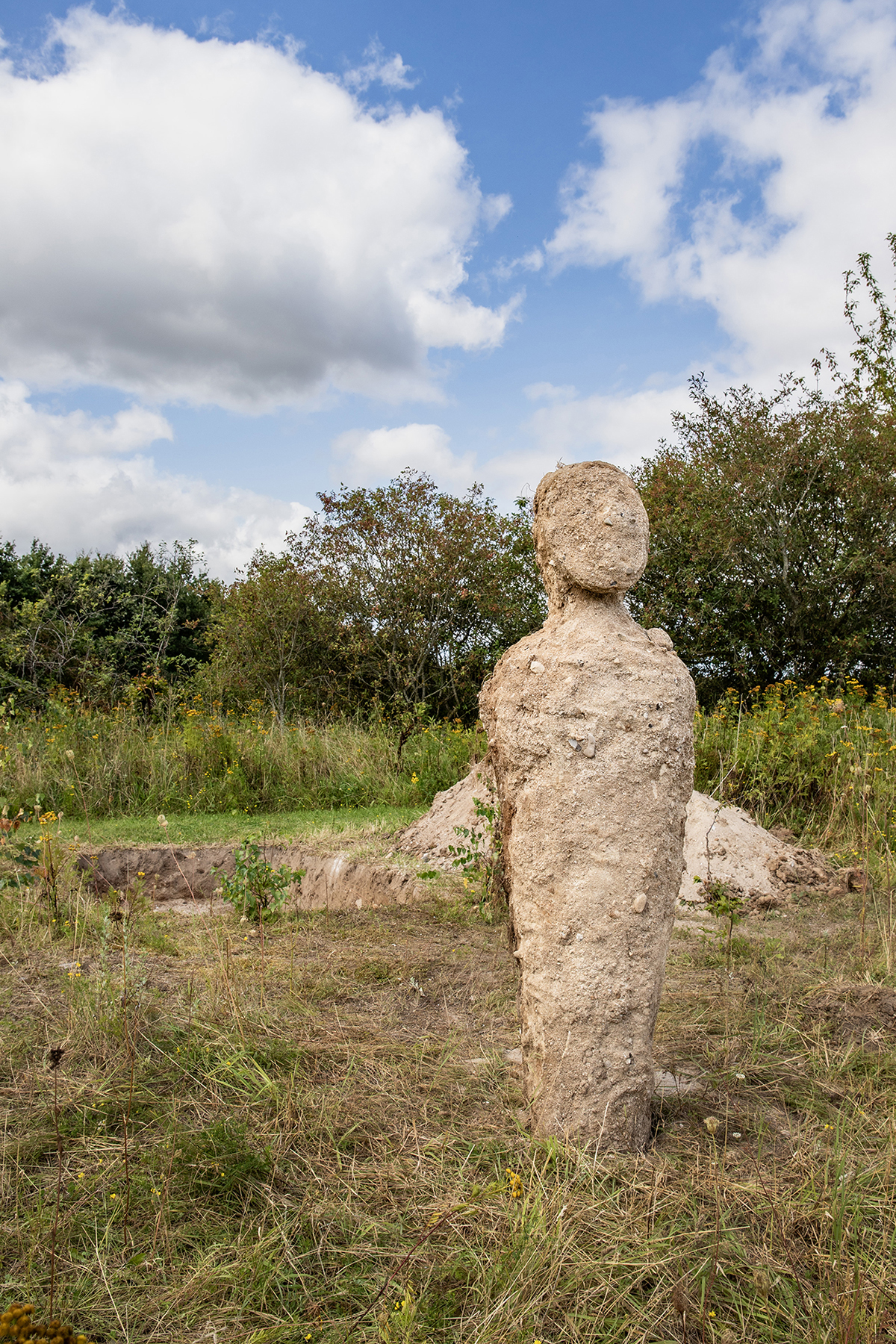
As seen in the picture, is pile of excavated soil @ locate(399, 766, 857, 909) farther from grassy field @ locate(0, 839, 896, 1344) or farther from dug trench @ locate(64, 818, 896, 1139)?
grassy field @ locate(0, 839, 896, 1344)

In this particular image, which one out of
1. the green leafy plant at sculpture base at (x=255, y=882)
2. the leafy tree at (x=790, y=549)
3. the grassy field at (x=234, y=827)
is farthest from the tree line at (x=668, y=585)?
the green leafy plant at sculpture base at (x=255, y=882)

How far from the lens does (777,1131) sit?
2832 mm

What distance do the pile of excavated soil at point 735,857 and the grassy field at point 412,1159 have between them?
1.10m

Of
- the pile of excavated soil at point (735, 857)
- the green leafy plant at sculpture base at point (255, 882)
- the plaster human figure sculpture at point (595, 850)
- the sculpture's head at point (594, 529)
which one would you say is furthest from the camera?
the pile of excavated soil at point (735, 857)

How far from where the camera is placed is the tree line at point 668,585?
1219cm

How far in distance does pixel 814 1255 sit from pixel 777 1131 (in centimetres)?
66

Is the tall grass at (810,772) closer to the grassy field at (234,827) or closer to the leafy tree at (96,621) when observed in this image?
the grassy field at (234,827)

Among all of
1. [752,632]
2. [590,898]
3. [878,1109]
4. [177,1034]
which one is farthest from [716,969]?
[752,632]

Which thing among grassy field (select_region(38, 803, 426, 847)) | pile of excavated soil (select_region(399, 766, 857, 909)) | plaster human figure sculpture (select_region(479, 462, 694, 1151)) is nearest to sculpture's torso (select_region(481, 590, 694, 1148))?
plaster human figure sculpture (select_region(479, 462, 694, 1151))

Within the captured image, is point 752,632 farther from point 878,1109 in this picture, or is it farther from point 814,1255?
point 814,1255

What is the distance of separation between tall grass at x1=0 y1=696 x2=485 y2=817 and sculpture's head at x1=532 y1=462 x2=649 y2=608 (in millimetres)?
5817

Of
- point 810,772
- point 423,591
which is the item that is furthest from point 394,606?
point 810,772

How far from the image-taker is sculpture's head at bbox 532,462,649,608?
2.79 metres

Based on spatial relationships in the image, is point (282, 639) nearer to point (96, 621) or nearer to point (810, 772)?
point (96, 621)
